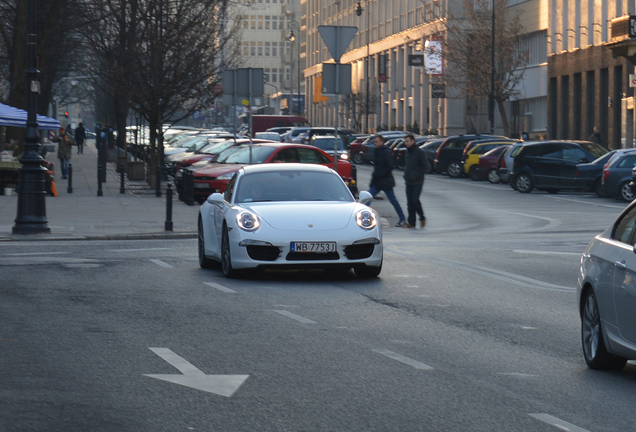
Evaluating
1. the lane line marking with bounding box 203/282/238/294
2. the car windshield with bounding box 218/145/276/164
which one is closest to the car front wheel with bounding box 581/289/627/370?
the lane line marking with bounding box 203/282/238/294

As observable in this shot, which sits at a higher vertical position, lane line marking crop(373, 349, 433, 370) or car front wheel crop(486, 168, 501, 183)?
car front wheel crop(486, 168, 501, 183)

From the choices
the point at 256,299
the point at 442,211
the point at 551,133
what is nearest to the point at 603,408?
the point at 256,299

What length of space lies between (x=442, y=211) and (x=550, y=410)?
21031 millimetres

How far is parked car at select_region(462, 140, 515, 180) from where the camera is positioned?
145 feet

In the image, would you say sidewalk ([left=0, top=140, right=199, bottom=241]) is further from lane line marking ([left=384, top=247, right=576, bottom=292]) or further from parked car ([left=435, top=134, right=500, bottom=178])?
parked car ([left=435, top=134, right=500, bottom=178])

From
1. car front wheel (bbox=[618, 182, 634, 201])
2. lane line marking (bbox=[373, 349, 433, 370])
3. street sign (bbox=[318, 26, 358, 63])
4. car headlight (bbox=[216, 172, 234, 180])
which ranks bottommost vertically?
lane line marking (bbox=[373, 349, 433, 370])

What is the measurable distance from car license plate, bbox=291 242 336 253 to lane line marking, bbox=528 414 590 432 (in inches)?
253

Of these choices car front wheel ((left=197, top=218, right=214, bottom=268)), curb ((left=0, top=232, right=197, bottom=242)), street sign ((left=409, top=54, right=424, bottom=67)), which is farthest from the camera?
street sign ((left=409, top=54, right=424, bottom=67))

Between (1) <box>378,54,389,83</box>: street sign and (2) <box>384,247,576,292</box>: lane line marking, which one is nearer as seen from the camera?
(2) <box>384,247,576,292</box>: lane line marking

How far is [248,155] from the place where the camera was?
95.3ft

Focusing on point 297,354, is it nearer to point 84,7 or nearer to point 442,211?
point 442,211

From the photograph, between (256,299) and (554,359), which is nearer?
(554,359)

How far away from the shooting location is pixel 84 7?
134 ft

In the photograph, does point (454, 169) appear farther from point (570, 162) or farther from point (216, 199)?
point (216, 199)
